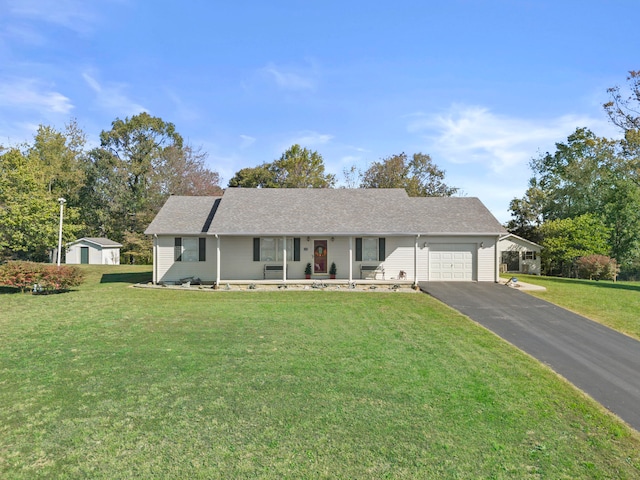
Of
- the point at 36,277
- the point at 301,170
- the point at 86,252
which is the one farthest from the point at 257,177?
the point at 36,277

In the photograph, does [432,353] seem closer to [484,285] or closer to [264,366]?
[264,366]

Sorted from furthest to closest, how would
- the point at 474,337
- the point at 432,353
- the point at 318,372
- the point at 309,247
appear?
1. the point at 309,247
2. the point at 474,337
3. the point at 432,353
4. the point at 318,372

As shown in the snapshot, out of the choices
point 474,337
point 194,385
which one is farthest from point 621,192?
point 194,385

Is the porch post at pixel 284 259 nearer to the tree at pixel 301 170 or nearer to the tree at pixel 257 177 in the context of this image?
the tree at pixel 301 170

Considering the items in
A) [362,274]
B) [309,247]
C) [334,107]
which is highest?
[334,107]

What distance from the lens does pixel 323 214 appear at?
19594 mm

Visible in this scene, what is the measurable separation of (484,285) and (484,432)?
13.9 meters

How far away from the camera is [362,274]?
18.9 m

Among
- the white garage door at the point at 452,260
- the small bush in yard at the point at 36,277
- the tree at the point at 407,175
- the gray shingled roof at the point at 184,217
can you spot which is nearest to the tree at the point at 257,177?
the tree at the point at 407,175

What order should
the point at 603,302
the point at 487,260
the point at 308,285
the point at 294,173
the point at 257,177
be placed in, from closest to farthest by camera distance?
the point at 603,302 → the point at 308,285 → the point at 487,260 → the point at 294,173 → the point at 257,177

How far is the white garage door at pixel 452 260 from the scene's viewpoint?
19031 millimetres

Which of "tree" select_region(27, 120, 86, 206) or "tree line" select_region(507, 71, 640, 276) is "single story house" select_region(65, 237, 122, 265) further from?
"tree line" select_region(507, 71, 640, 276)

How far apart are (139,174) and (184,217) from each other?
24066 millimetres

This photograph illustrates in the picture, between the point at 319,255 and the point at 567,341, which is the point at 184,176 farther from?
the point at 567,341
